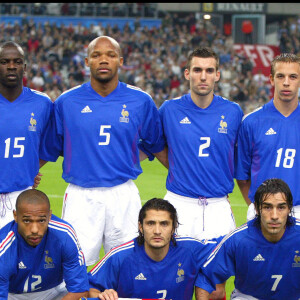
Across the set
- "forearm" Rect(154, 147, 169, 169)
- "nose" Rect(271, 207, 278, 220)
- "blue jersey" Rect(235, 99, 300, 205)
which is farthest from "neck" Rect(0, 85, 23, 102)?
"nose" Rect(271, 207, 278, 220)

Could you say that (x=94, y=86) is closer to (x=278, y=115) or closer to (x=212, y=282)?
(x=278, y=115)

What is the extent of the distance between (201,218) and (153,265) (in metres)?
0.70

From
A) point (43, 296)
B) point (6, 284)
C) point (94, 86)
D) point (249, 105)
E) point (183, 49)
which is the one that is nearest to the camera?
point (6, 284)

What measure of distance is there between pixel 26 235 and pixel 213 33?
23.0 meters

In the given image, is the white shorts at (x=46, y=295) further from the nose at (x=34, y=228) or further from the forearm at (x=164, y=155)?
the forearm at (x=164, y=155)

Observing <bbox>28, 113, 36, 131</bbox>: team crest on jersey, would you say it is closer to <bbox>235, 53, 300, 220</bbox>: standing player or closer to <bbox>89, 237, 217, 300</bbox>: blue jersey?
<bbox>89, 237, 217, 300</bbox>: blue jersey

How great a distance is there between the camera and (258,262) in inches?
183

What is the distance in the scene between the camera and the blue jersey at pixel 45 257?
15.0 ft

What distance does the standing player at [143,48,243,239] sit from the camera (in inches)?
205

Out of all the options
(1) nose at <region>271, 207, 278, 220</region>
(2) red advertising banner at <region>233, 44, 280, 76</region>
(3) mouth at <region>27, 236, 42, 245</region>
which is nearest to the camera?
(1) nose at <region>271, 207, 278, 220</region>

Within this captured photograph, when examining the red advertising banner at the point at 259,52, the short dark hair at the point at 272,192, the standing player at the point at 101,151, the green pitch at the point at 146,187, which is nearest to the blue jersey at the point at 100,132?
the standing player at the point at 101,151

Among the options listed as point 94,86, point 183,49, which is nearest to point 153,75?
point 183,49

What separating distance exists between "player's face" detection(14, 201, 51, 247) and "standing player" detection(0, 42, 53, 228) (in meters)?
0.57

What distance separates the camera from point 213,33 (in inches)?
1042
